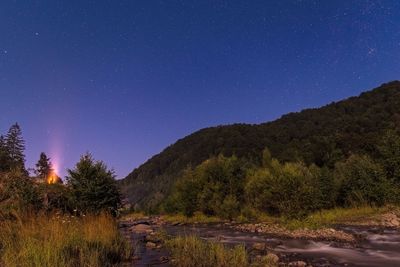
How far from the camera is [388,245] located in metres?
23.1

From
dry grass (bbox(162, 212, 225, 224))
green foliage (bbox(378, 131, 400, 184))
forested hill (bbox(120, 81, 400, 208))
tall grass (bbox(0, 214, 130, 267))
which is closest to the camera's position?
tall grass (bbox(0, 214, 130, 267))

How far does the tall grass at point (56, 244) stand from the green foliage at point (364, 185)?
42.9 m

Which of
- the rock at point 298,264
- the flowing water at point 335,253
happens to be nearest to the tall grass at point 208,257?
the flowing water at point 335,253

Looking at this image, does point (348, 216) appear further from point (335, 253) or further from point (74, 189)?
point (74, 189)

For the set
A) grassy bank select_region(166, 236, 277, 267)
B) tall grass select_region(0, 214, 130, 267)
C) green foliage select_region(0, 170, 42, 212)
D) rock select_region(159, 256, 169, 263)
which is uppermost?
green foliage select_region(0, 170, 42, 212)

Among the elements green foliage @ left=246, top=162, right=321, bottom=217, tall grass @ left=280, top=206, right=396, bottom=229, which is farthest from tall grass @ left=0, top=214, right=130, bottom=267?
green foliage @ left=246, top=162, right=321, bottom=217

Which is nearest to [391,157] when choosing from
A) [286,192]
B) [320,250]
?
[286,192]

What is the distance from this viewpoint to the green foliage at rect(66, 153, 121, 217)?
27.0 m

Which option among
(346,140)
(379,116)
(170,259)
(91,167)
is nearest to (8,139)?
(91,167)

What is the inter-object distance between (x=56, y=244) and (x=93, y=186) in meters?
17.9

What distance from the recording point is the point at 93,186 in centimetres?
2755

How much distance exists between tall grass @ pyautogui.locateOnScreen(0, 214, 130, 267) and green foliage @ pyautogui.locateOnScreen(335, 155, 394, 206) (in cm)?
4287

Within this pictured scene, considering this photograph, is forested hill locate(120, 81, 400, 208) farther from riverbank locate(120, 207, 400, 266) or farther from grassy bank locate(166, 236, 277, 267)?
grassy bank locate(166, 236, 277, 267)

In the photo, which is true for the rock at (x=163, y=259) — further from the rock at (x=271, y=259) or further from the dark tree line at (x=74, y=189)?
the dark tree line at (x=74, y=189)
